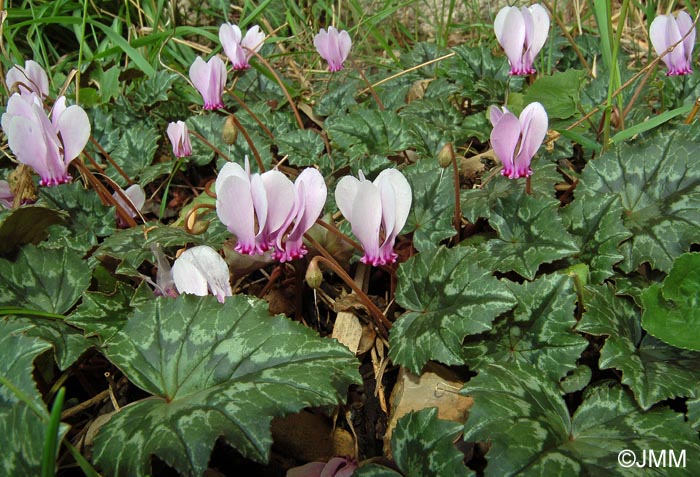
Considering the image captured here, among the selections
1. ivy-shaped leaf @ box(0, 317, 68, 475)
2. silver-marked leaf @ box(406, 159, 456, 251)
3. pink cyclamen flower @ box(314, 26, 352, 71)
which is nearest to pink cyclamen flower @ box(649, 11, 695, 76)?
silver-marked leaf @ box(406, 159, 456, 251)

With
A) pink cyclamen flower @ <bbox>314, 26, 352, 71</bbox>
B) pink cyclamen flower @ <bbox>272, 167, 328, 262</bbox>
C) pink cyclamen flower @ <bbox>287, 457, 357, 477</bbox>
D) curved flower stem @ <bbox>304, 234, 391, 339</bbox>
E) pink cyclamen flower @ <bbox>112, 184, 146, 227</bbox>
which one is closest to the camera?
pink cyclamen flower @ <bbox>287, 457, 357, 477</bbox>

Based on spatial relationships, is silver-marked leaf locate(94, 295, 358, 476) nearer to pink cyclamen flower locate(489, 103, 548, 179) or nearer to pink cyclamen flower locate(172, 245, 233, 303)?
pink cyclamen flower locate(172, 245, 233, 303)

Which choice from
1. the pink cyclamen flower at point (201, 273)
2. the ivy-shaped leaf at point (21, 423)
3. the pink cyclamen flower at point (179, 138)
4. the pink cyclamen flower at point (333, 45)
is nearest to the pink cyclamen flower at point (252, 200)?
the pink cyclamen flower at point (201, 273)

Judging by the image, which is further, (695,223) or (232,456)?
(695,223)

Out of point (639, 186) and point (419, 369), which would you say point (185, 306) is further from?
point (639, 186)

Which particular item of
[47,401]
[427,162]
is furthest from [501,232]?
[47,401]

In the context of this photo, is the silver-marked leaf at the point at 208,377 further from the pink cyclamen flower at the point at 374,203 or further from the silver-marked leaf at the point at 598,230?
the silver-marked leaf at the point at 598,230

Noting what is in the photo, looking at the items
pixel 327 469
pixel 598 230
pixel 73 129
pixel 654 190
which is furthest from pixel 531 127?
pixel 73 129
